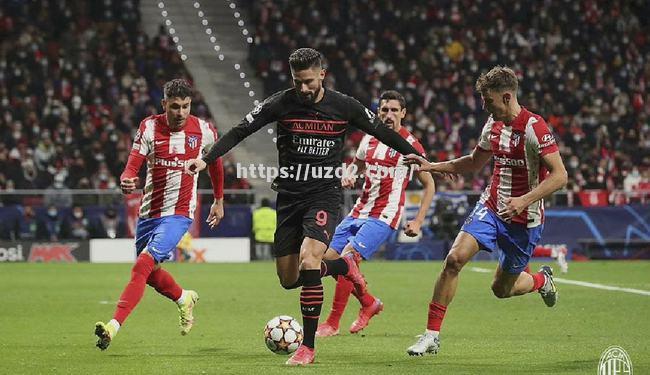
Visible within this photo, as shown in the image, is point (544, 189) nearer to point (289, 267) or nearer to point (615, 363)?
point (615, 363)

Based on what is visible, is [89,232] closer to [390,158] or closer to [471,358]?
[390,158]

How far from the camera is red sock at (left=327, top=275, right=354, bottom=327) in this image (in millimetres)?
12305

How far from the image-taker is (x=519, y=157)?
9984mm

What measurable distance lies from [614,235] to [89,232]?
42.6ft

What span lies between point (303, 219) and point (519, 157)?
193 centimetres

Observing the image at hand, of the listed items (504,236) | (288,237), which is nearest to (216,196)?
(288,237)

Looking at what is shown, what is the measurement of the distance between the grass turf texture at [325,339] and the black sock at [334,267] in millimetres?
692

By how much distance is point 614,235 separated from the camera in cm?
2881

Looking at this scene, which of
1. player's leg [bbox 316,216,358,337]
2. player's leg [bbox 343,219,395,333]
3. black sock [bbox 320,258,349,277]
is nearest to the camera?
Answer: black sock [bbox 320,258,349,277]

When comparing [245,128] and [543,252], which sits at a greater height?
[245,128]

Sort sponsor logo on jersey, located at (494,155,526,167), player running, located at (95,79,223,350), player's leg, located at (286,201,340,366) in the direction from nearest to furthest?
player's leg, located at (286,201,340,366), sponsor logo on jersey, located at (494,155,526,167), player running, located at (95,79,223,350)

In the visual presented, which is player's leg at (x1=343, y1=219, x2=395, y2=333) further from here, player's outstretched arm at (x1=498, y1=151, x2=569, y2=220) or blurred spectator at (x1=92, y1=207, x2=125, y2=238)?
blurred spectator at (x1=92, y1=207, x2=125, y2=238)

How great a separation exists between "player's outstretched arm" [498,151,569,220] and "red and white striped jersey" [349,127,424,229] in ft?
11.3

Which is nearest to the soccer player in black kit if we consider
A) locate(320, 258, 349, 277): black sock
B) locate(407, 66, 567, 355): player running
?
locate(407, 66, 567, 355): player running
